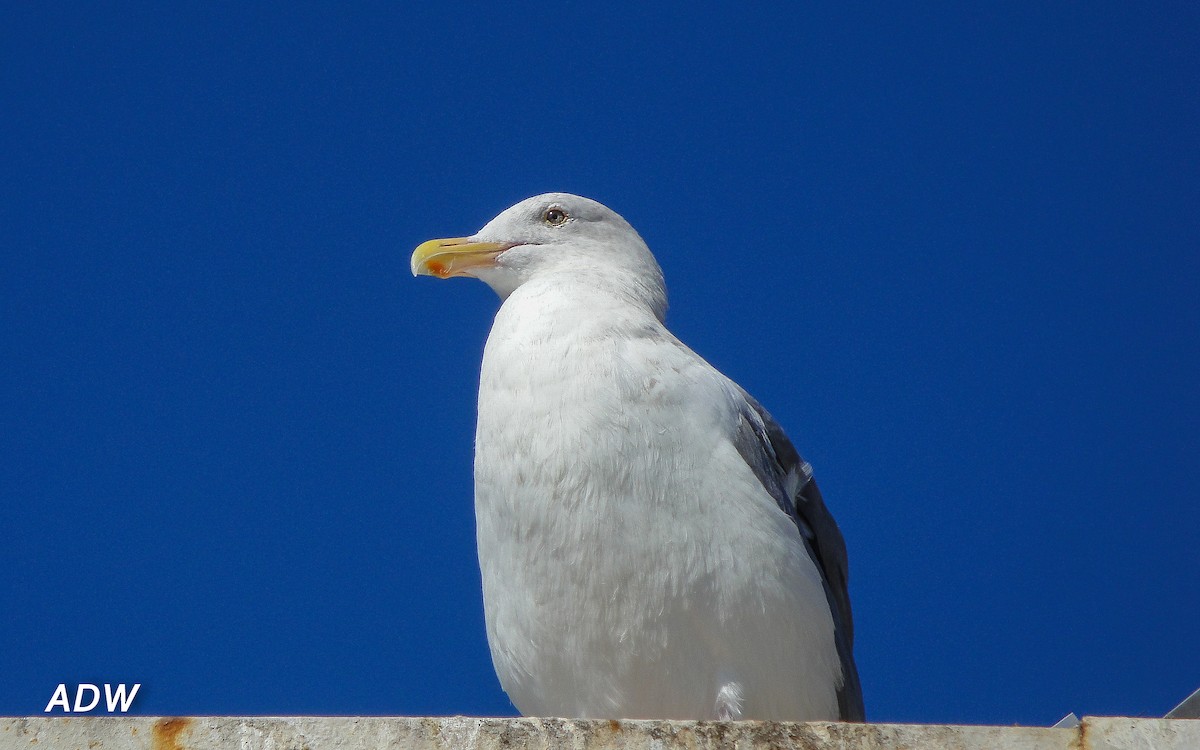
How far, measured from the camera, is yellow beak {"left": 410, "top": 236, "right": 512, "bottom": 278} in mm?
5566

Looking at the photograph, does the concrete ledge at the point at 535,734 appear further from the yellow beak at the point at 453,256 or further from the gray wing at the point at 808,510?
the yellow beak at the point at 453,256

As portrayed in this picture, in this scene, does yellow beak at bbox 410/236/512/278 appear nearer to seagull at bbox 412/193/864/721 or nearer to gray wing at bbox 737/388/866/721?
seagull at bbox 412/193/864/721

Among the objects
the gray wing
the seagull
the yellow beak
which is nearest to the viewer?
the seagull

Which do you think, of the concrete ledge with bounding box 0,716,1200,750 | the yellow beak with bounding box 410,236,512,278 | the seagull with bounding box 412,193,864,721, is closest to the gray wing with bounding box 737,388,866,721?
the seagull with bounding box 412,193,864,721

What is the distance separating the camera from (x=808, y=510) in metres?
5.08

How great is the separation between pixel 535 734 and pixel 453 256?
2962 mm

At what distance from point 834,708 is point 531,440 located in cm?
146

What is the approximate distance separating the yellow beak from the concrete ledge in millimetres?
2866

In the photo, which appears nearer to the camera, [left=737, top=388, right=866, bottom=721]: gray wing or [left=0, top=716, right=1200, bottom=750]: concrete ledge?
[left=0, top=716, right=1200, bottom=750]: concrete ledge

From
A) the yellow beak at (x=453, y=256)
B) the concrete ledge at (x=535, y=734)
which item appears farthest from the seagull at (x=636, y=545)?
the concrete ledge at (x=535, y=734)

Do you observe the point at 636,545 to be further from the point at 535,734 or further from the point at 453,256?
the point at 453,256

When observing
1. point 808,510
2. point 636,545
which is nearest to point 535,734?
point 636,545

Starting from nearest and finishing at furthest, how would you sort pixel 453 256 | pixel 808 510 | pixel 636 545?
pixel 636 545, pixel 808 510, pixel 453 256

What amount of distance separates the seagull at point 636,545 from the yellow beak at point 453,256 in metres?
0.79
